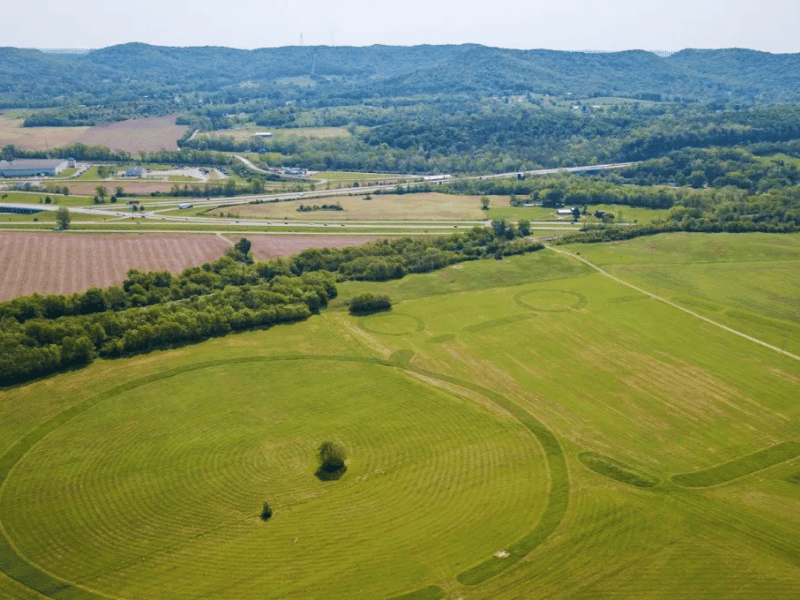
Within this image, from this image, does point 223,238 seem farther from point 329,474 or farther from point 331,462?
point 329,474

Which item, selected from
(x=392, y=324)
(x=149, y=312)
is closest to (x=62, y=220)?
(x=149, y=312)

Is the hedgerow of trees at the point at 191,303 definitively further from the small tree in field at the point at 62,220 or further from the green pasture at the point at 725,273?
the small tree in field at the point at 62,220

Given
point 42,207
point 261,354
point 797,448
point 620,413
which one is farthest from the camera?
point 42,207

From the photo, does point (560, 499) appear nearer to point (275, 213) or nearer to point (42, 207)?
point (275, 213)

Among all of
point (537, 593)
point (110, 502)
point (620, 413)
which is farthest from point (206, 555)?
point (620, 413)

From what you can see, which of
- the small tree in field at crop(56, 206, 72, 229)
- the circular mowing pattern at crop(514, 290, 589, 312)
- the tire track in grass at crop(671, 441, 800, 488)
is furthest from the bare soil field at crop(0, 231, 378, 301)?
the tire track in grass at crop(671, 441, 800, 488)
